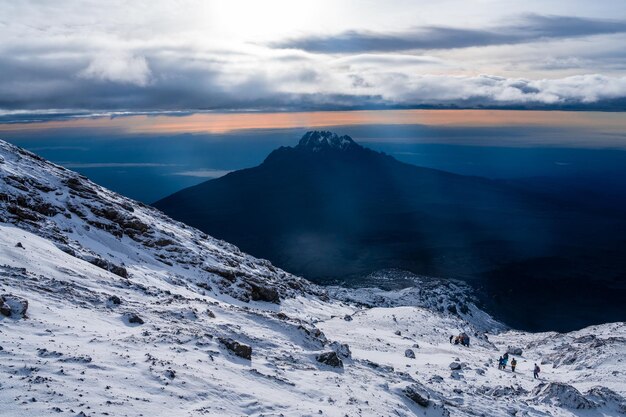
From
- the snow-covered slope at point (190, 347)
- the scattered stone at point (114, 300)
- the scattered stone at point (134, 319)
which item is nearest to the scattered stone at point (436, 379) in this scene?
the snow-covered slope at point (190, 347)

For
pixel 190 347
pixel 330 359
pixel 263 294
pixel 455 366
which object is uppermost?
pixel 190 347

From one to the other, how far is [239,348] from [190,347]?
2542 mm

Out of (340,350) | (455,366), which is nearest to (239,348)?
(340,350)

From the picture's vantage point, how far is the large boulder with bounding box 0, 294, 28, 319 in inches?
883

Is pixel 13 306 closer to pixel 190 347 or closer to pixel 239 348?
pixel 190 347

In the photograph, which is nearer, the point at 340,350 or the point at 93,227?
the point at 340,350

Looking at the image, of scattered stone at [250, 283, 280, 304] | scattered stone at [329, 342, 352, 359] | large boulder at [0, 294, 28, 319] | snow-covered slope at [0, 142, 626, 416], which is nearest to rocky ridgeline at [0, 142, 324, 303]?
scattered stone at [250, 283, 280, 304]

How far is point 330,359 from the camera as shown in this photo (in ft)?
93.8

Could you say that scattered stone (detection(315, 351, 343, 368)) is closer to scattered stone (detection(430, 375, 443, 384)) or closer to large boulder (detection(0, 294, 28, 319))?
scattered stone (detection(430, 375, 443, 384))

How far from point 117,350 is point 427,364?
2465cm

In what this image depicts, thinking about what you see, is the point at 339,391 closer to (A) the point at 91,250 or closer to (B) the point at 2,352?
(B) the point at 2,352

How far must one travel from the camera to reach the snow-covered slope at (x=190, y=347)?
19203 millimetres

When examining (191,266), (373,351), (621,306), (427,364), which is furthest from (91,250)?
(621,306)

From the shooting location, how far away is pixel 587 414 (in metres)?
31.4
